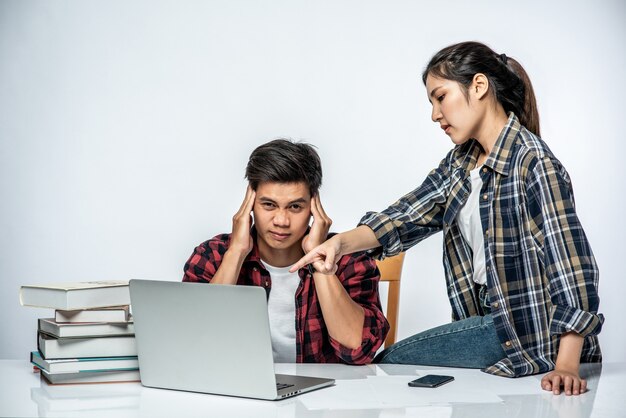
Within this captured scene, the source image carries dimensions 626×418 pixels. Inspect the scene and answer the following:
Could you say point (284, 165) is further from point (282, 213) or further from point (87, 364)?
point (87, 364)

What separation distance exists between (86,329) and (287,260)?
28.4 inches

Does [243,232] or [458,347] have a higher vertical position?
[243,232]

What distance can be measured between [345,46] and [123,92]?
0.90 meters

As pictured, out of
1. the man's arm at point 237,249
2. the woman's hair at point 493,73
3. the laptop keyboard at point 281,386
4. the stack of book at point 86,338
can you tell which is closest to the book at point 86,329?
the stack of book at point 86,338

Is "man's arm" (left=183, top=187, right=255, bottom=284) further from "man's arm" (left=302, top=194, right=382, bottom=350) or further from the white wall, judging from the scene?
the white wall

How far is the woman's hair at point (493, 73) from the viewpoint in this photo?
179 centimetres

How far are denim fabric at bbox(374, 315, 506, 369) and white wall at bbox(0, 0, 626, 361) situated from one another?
136 cm

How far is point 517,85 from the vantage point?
6.06 ft

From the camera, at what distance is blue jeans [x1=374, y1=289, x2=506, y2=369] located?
5.36 ft

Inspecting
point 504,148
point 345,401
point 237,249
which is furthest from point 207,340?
point 504,148

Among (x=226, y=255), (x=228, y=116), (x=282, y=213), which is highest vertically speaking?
(x=228, y=116)

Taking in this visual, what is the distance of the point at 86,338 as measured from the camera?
4.74 feet

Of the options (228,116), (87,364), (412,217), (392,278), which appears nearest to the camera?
(87,364)

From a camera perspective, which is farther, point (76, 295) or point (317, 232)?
point (317, 232)
